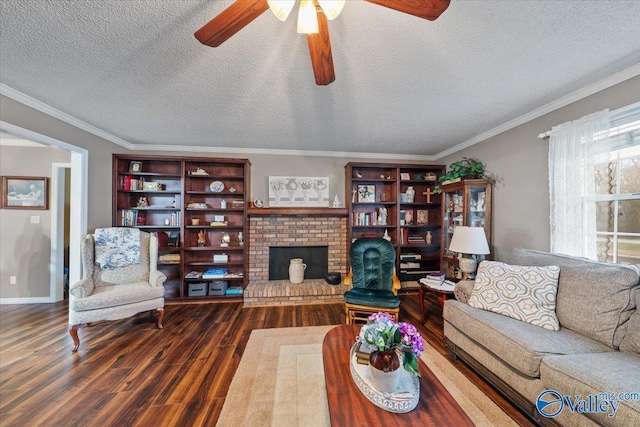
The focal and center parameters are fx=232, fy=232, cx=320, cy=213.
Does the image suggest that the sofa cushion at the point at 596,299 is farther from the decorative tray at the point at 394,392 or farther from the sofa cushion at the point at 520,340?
the decorative tray at the point at 394,392

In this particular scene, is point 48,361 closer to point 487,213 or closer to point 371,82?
point 371,82

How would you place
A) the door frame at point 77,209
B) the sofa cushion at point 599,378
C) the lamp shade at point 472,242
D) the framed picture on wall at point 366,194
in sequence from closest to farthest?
the sofa cushion at point 599,378, the lamp shade at point 472,242, the door frame at point 77,209, the framed picture on wall at point 366,194

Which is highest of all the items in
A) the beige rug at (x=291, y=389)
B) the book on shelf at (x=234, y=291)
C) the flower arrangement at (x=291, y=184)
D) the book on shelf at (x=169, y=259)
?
the flower arrangement at (x=291, y=184)

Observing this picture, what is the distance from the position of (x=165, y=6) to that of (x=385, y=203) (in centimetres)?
354

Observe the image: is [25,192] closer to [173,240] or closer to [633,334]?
[173,240]

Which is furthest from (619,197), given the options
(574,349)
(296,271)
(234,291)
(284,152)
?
(234,291)

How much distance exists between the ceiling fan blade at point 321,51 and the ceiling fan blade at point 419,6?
0.25 metres

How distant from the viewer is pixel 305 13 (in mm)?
1020

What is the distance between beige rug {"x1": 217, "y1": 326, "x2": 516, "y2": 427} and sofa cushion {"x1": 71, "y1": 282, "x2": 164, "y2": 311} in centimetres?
134

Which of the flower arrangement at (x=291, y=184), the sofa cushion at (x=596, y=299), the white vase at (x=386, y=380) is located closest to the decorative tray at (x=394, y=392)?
the white vase at (x=386, y=380)

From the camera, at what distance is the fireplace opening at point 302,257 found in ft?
12.8

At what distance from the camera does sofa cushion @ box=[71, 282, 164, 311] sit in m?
2.33

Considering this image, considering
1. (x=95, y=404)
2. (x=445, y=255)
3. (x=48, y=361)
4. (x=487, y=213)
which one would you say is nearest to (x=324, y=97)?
(x=487, y=213)

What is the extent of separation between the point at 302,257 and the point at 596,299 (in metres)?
3.22
